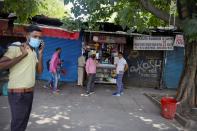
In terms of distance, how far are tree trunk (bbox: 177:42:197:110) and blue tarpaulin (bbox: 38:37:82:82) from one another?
22.1ft

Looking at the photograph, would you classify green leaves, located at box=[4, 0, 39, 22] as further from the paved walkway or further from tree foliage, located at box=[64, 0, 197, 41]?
the paved walkway

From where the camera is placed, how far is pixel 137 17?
13.2 meters

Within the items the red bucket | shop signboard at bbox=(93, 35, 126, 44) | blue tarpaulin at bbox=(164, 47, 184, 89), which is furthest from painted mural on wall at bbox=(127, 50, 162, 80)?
A: the red bucket

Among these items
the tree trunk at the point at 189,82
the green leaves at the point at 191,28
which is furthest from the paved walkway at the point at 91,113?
the green leaves at the point at 191,28

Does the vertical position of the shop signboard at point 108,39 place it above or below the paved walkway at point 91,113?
above

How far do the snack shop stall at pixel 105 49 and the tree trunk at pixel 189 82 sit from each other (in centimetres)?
518

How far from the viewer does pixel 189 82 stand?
12812 millimetres

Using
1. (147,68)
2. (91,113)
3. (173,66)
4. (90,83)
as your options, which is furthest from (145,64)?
(91,113)

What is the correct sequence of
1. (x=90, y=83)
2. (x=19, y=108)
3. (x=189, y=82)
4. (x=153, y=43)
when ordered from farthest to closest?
(x=153, y=43) → (x=90, y=83) → (x=189, y=82) → (x=19, y=108)

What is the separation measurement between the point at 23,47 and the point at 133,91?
1172cm

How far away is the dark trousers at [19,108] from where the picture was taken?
5680mm

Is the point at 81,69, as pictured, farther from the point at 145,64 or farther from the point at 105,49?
the point at 145,64

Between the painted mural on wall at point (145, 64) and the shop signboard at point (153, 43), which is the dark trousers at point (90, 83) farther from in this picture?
the painted mural on wall at point (145, 64)

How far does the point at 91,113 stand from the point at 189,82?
368cm
